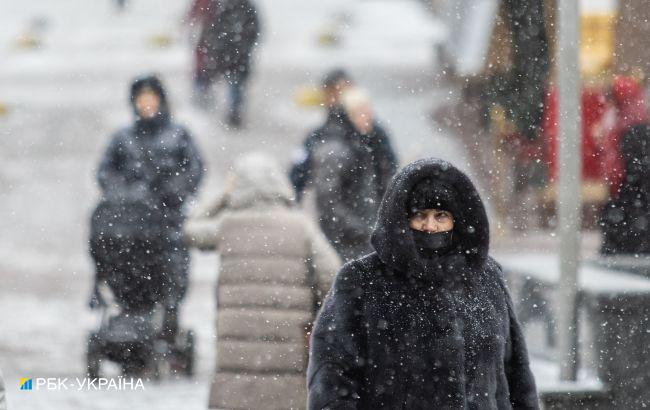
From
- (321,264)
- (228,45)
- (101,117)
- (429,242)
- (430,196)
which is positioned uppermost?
(228,45)

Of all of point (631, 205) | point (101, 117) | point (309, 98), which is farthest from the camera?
point (309, 98)

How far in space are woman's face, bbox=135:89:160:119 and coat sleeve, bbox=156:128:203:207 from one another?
0.20m

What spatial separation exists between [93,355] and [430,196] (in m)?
4.57

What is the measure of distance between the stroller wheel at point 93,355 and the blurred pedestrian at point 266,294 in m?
2.02

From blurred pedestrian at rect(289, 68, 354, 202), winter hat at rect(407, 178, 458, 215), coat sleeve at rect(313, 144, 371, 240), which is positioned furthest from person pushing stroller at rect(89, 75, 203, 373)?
winter hat at rect(407, 178, 458, 215)

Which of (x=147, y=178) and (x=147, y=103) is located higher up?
(x=147, y=103)

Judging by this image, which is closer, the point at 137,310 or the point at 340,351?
the point at 340,351

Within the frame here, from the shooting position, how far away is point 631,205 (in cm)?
1069

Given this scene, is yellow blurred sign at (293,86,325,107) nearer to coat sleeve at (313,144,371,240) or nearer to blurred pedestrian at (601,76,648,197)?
blurred pedestrian at (601,76,648,197)

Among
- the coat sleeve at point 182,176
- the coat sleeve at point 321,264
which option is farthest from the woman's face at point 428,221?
the coat sleeve at point 182,176

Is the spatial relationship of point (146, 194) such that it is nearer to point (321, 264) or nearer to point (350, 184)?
point (350, 184)

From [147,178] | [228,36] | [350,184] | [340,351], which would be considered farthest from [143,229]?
[228,36]

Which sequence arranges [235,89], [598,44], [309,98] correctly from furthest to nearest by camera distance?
[309,98]
[235,89]
[598,44]

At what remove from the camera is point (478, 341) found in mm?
3885
